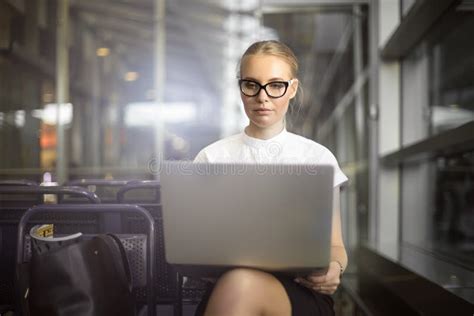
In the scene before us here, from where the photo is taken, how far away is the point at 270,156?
142 cm

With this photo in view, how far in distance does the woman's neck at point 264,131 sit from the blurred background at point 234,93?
3.08ft

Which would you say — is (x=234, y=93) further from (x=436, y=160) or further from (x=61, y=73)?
(x=436, y=160)

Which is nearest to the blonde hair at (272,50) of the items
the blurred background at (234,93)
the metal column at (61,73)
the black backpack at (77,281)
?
the black backpack at (77,281)

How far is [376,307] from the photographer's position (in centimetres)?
278

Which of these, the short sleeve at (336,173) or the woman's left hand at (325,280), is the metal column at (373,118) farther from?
the woman's left hand at (325,280)

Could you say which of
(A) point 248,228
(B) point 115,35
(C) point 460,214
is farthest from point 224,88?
(A) point 248,228

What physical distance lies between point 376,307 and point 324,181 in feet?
6.40

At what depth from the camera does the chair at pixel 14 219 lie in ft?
5.16

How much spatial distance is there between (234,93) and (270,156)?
2876 mm

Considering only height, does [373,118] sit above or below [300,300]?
above

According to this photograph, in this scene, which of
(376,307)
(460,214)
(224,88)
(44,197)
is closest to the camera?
(44,197)

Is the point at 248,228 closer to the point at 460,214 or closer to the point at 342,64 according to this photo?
the point at 460,214

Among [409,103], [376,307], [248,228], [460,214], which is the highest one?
[409,103]

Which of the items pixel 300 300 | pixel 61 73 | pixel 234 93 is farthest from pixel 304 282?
pixel 61 73
